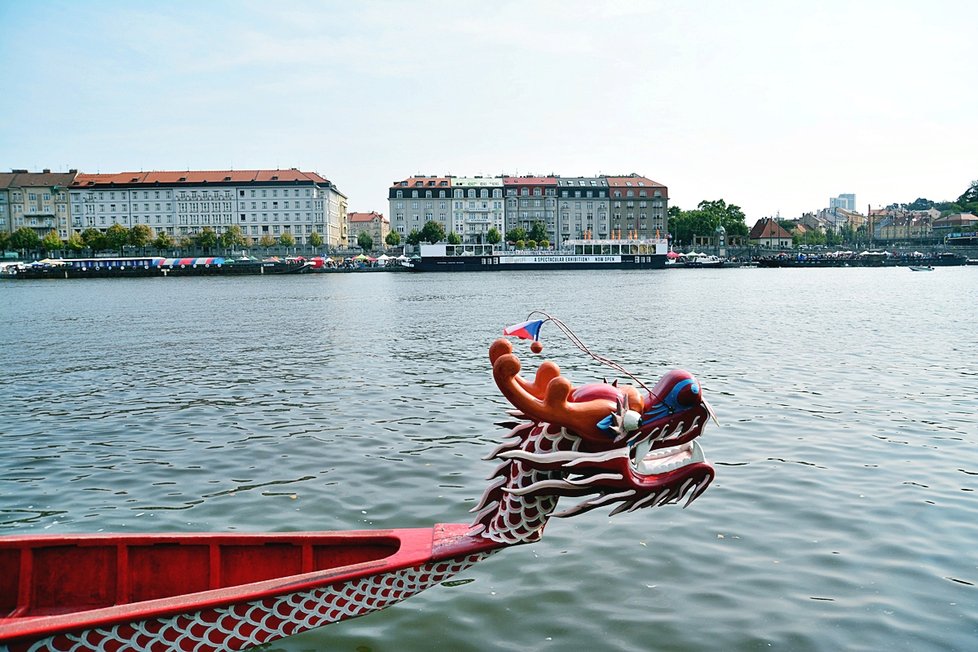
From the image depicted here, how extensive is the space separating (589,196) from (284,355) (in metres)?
156

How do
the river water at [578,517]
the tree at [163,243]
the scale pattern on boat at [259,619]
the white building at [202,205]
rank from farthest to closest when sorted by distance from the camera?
the white building at [202,205], the tree at [163,243], the river water at [578,517], the scale pattern on boat at [259,619]

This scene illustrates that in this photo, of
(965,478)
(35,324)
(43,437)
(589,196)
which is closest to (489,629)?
(965,478)

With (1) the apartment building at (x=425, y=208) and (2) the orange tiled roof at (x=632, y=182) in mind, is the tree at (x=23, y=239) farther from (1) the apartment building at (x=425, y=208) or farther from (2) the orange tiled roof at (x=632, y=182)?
(2) the orange tiled roof at (x=632, y=182)

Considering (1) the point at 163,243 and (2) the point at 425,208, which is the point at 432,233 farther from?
(1) the point at 163,243

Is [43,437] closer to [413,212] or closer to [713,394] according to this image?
[713,394]

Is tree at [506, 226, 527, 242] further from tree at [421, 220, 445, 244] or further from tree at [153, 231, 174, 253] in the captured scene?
tree at [153, 231, 174, 253]

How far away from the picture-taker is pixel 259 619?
6434mm

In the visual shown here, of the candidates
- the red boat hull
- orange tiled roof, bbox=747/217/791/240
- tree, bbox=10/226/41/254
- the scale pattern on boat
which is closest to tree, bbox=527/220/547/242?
orange tiled roof, bbox=747/217/791/240

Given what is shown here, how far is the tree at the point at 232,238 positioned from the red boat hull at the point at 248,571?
15770 cm

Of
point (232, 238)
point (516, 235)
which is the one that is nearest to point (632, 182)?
point (516, 235)

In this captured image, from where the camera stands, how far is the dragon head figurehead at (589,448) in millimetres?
6297

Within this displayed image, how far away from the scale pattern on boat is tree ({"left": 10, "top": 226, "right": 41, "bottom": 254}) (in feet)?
579

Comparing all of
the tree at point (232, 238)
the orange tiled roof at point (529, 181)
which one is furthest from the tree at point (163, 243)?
the orange tiled roof at point (529, 181)

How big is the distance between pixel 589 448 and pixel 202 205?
18070 centimetres
